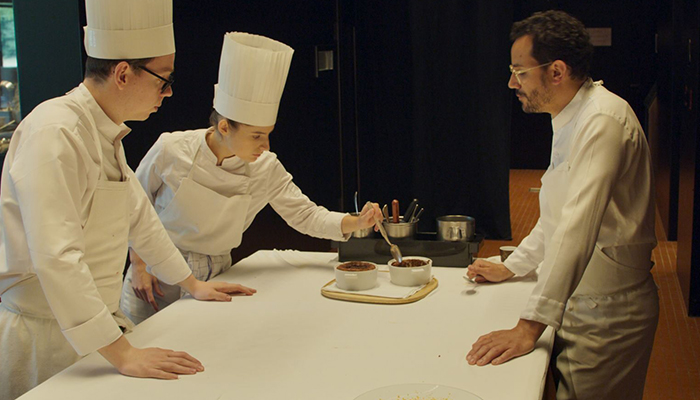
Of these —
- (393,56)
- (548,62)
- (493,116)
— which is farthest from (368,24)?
(548,62)

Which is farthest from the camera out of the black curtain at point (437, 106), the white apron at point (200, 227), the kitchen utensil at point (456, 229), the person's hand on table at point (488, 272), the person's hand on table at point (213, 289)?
the black curtain at point (437, 106)

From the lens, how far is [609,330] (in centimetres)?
176

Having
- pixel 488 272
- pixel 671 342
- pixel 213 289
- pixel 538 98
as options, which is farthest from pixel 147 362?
pixel 671 342

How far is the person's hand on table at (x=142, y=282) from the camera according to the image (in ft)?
7.53

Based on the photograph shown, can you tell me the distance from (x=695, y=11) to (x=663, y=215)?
2.46 m

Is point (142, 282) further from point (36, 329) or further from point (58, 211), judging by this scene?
point (58, 211)

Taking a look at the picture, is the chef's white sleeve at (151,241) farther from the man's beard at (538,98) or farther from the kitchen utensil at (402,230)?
the man's beard at (538,98)

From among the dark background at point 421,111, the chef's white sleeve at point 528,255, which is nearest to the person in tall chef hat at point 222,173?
the chef's white sleeve at point 528,255

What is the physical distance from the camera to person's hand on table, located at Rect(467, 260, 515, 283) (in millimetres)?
2127

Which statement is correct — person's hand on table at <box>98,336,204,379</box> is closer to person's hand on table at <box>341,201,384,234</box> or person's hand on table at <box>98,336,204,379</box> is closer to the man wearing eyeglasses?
the man wearing eyeglasses

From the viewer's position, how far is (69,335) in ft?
4.70

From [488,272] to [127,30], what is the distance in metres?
1.24

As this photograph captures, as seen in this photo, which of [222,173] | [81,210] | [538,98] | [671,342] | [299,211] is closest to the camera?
[81,210]

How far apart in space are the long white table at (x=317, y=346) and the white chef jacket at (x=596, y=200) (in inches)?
6.3
